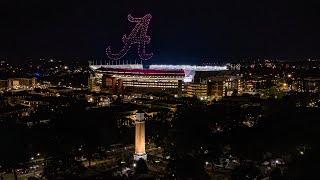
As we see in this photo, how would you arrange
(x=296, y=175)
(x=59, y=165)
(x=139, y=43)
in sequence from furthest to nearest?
1. (x=139, y=43)
2. (x=59, y=165)
3. (x=296, y=175)

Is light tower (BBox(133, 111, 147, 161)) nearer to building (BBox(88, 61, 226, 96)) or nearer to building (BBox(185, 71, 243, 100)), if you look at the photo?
building (BBox(185, 71, 243, 100))

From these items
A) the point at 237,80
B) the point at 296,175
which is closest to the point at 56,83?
the point at 237,80

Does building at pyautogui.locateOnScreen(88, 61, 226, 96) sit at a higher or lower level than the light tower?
higher

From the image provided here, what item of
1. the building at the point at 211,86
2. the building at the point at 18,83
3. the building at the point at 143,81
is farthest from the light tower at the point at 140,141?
the building at the point at 18,83

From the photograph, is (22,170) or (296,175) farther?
(22,170)

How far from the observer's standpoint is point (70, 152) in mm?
13469

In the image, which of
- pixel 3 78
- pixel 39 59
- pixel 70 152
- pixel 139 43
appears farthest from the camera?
pixel 39 59

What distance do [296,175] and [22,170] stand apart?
8.02 m

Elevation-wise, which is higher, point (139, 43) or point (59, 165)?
point (139, 43)

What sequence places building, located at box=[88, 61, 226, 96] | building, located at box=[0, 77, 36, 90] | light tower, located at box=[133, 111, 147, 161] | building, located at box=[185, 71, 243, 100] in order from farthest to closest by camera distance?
building, located at box=[0, 77, 36, 90] → building, located at box=[88, 61, 226, 96] → building, located at box=[185, 71, 243, 100] → light tower, located at box=[133, 111, 147, 161]

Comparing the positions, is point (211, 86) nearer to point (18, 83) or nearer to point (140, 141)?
point (18, 83)

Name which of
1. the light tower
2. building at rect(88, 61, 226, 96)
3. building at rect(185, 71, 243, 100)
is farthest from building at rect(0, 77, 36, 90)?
the light tower

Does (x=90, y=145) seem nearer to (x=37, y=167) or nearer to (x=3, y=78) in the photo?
(x=37, y=167)

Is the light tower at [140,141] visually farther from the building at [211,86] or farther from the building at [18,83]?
the building at [18,83]
